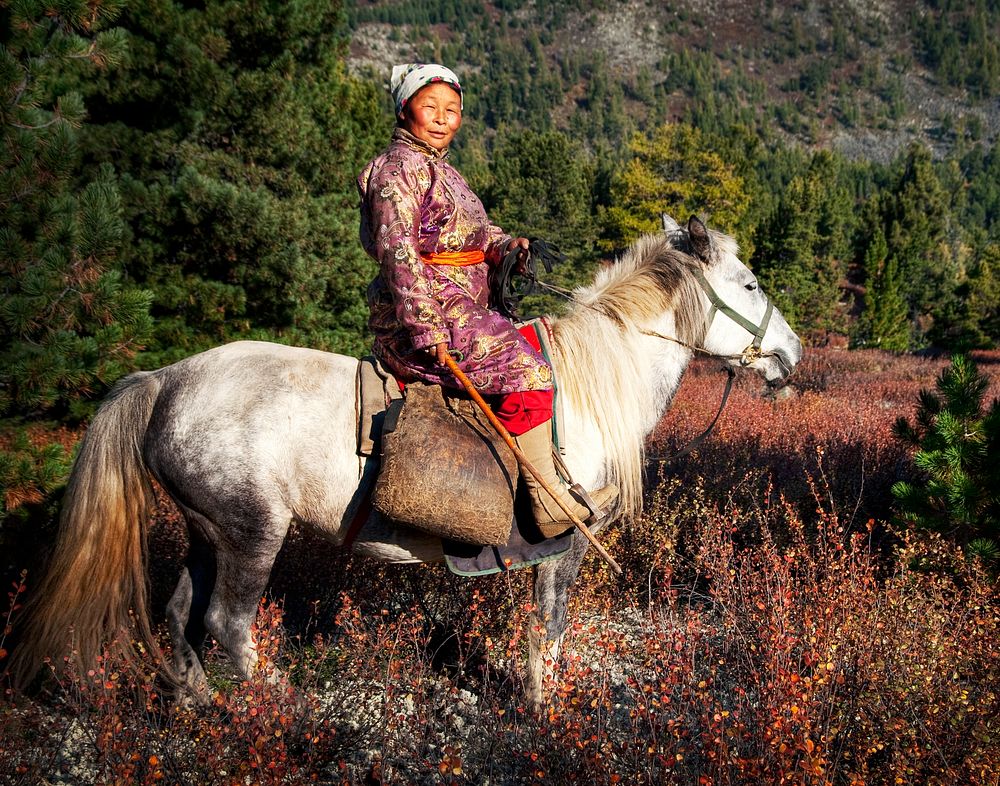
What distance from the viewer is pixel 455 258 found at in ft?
9.23

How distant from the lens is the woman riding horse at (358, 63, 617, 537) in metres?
2.52

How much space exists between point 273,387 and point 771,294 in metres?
28.6

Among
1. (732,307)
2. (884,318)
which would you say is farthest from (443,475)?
(884,318)

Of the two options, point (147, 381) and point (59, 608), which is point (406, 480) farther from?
point (59, 608)

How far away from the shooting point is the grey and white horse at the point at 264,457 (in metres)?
2.81

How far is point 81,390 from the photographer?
3775 millimetres

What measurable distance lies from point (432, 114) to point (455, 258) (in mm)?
588

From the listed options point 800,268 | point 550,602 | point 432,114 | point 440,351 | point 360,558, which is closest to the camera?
point 440,351

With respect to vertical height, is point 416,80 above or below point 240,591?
above

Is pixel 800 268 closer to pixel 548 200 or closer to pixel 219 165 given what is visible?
pixel 548 200

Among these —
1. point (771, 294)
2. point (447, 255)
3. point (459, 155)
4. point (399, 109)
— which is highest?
point (459, 155)

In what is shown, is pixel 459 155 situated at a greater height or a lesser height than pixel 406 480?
greater

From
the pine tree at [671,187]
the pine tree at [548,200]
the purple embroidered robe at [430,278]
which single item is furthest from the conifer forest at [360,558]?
the pine tree at [671,187]

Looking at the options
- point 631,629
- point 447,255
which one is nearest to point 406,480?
point 447,255
